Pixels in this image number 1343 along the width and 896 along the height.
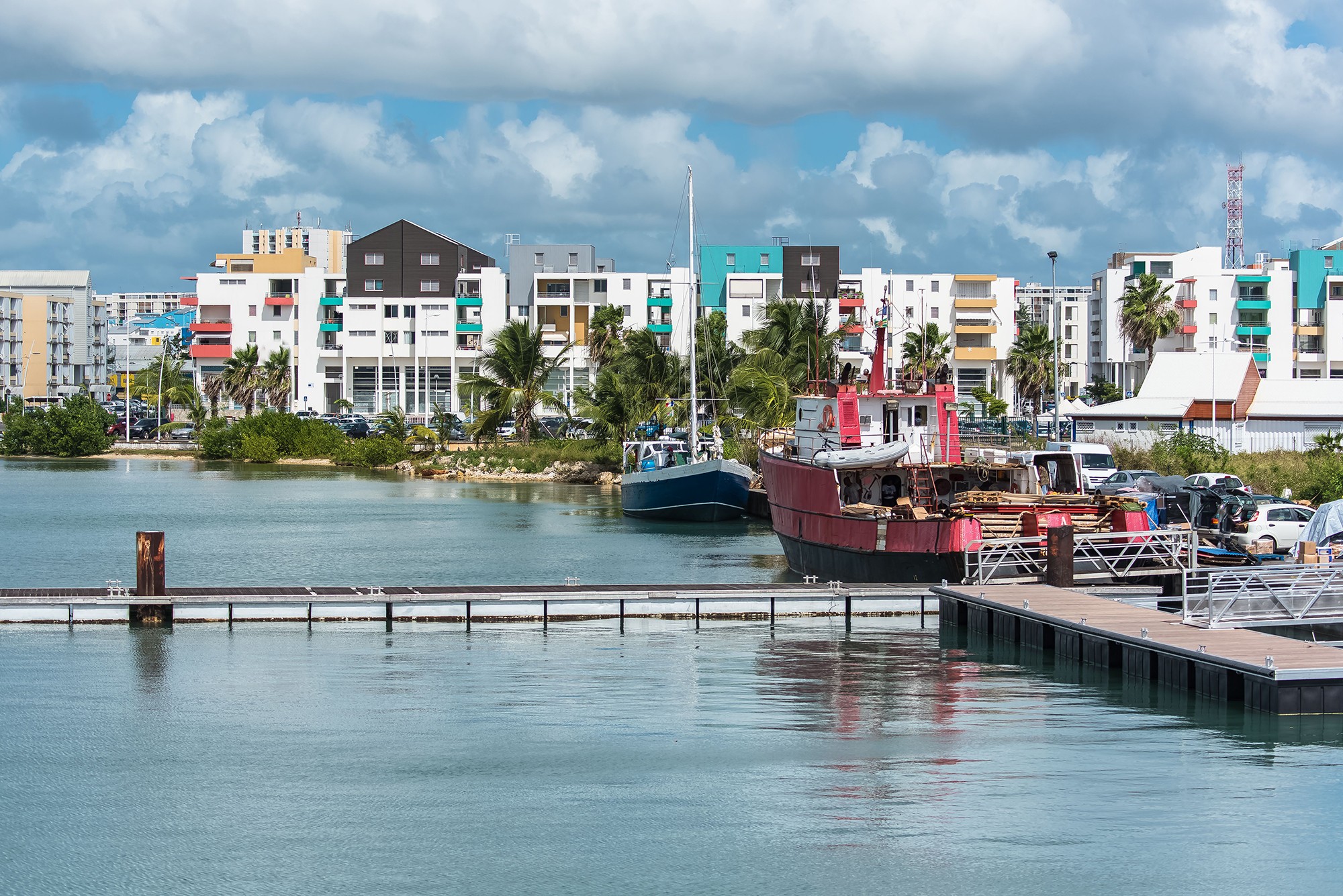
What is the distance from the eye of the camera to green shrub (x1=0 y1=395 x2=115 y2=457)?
346 feet

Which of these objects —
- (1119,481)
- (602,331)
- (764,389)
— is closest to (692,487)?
(764,389)

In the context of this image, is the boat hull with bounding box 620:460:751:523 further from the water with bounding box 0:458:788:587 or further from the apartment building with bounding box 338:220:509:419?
the apartment building with bounding box 338:220:509:419

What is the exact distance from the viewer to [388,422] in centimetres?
10100

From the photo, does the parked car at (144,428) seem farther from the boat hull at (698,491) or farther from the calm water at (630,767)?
the calm water at (630,767)

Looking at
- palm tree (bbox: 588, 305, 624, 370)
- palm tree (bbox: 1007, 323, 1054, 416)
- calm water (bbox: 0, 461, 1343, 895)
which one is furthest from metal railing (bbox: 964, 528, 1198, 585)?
palm tree (bbox: 588, 305, 624, 370)

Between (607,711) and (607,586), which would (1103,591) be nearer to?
(607,586)

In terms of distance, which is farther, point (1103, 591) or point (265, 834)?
point (1103, 591)

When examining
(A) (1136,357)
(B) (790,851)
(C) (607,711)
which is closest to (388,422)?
(A) (1136,357)

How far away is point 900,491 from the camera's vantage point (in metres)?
37.1

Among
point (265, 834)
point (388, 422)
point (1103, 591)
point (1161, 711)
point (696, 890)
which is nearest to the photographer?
point (696, 890)

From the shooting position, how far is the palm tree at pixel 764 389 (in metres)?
66.7

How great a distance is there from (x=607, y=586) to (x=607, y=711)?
821 cm

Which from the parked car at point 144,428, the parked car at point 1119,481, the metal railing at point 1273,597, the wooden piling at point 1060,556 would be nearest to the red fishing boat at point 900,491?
the wooden piling at point 1060,556

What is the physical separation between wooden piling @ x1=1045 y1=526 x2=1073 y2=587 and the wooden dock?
13.7 inches
